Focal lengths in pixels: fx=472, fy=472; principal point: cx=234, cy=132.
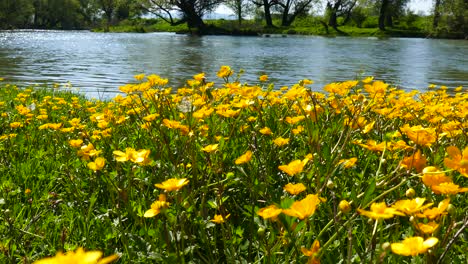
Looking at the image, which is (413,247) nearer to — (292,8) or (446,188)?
(446,188)

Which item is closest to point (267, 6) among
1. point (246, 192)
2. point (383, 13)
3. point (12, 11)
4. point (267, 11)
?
point (267, 11)

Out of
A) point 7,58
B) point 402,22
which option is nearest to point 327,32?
point 402,22

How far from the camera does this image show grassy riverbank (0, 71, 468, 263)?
3.23 ft

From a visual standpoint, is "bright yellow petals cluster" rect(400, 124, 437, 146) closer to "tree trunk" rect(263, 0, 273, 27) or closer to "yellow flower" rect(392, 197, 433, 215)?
"yellow flower" rect(392, 197, 433, 215)

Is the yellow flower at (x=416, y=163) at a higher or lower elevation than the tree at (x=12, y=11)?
lower

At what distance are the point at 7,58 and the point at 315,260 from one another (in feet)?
45.2

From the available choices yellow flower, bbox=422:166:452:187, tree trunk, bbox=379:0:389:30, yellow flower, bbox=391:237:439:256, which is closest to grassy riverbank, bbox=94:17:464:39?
tree trunk, bbox=379:0:389:30

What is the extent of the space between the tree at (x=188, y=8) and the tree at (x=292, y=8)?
6.61 meters

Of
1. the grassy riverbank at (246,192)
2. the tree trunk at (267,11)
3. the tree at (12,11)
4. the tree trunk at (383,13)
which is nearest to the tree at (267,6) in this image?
the tree trunk at (267,11)

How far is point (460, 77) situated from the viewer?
10.5 meters

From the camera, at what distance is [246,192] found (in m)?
1.85

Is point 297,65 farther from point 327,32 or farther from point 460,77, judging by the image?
point 327,32

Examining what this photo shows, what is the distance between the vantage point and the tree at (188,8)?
141 ft

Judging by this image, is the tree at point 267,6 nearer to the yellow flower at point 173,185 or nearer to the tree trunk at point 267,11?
the tree trunk at point 267,11
